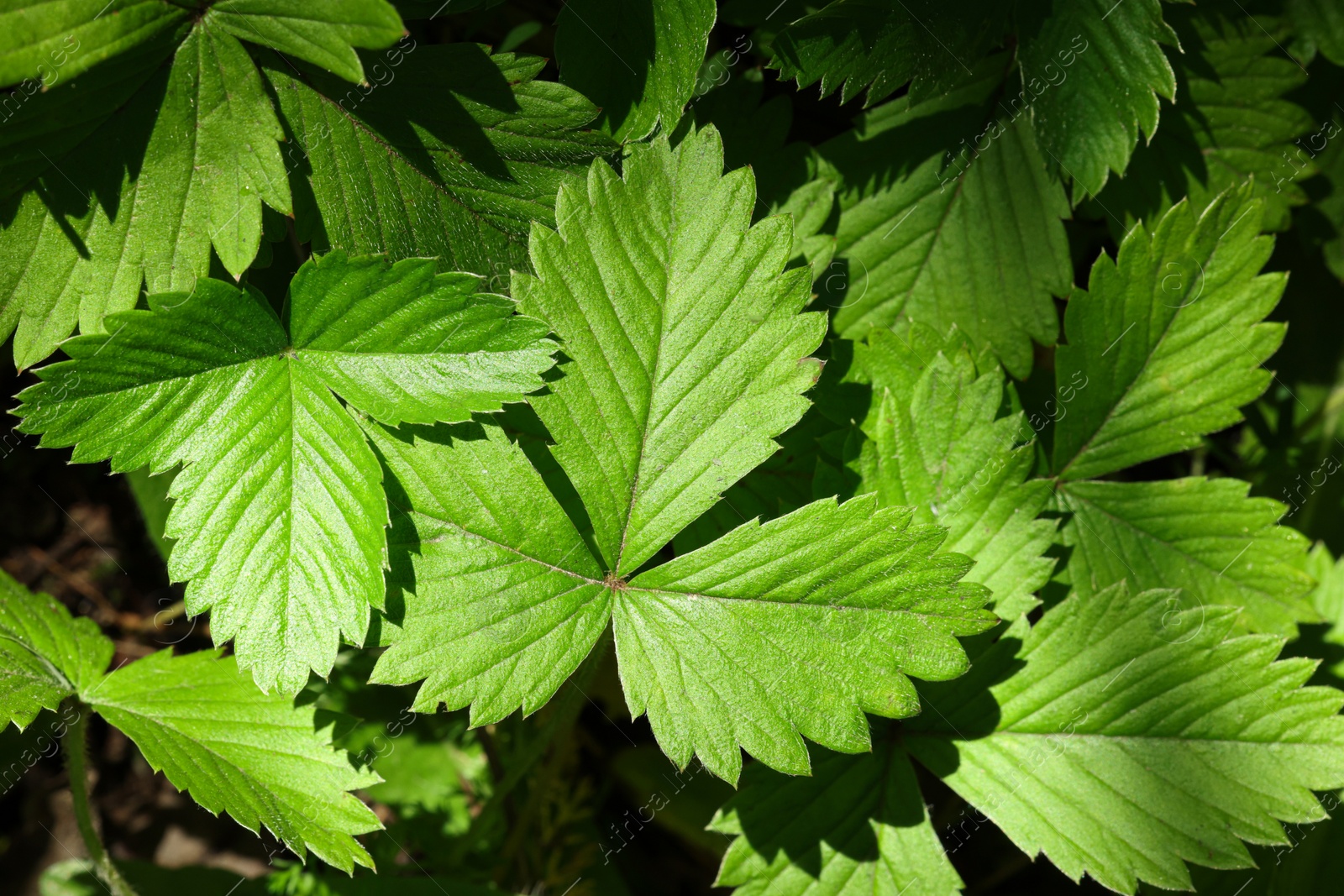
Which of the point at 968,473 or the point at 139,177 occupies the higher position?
the point at 139,177

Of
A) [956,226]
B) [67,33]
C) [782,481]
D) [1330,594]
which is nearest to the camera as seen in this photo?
[67,33]

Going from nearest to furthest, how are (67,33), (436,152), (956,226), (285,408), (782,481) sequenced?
(67,33) < (285,408) < (436,152) < (782,481) < (956,226)

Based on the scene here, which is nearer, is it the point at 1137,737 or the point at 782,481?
the point at 1137,737

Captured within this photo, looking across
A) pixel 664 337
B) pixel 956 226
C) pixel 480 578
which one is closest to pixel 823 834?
pixel 480 578

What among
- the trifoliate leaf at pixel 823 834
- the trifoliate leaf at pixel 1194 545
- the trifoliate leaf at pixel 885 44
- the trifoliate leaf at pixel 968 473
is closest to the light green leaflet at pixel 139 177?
the trifoliate leaf at pixel 885 44

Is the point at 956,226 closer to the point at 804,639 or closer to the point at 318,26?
the point at 804,639

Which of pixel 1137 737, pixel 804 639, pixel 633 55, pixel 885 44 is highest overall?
pixel 633 55
